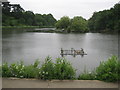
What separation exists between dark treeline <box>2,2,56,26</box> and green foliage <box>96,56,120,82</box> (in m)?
54.1

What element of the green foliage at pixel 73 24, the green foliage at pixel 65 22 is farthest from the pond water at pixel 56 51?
the green foliage at pixel 65 22

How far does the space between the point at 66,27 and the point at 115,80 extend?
2139 inches

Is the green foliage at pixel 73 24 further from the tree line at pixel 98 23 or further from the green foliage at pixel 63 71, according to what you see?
the green foliage at pixel 63 71

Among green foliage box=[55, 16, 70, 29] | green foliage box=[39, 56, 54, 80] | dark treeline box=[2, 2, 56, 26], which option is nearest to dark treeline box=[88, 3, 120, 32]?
green foliage box=[55, 16, 70, 29]

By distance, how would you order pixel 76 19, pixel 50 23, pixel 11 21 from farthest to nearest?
1. pixel 50 23
2. pixel 11 21
3. pixel 76 19

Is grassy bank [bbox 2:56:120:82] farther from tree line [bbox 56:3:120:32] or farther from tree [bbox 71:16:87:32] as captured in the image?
tree [bbox 71:16:87:32]

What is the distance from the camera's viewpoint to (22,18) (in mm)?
70625

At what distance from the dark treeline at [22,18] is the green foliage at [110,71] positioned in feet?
177

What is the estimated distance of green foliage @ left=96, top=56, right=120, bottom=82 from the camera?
2.76 meters

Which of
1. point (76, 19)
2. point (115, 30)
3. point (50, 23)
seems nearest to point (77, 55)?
point (115, 30)

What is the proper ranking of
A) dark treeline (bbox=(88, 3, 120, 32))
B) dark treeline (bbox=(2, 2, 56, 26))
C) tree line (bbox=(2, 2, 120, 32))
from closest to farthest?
dark treeline (bbox=(88, 3, 120, 32)), tree line (bbox=(2, 2, 120, 32)), dark treeline (bbox=(2, 2, 56, 26))

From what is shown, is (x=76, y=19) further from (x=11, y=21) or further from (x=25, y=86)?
(x=25, y=86)

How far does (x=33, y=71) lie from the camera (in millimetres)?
3100

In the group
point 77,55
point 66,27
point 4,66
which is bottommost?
point 77,55
